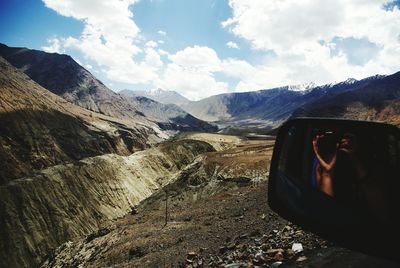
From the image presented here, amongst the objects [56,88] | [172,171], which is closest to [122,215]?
[172,171]

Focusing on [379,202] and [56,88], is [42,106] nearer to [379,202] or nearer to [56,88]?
[379,202]

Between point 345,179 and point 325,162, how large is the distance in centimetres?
27

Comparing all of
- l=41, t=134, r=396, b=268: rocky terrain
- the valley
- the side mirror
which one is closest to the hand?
the side mirror

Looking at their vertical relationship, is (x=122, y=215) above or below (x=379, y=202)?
below

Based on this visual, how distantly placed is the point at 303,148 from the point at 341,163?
66 centimetres

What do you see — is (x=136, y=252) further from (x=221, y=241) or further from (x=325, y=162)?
(x=325, y=162)

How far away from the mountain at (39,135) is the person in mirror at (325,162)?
61566 mm

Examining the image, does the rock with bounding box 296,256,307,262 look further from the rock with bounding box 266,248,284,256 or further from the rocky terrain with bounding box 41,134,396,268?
the rock with bounding box 266,248,284,256

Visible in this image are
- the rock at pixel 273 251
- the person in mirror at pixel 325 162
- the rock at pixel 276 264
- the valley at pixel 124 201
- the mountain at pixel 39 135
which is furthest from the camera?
the mountain at pixel 39 135

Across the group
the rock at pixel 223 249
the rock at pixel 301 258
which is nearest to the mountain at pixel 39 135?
the rock at pixel 223 249

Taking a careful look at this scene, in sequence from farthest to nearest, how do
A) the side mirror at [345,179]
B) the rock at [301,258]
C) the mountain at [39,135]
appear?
the mountain at [39,135] < the rock at [301,258] < the side mirror at [345,179]

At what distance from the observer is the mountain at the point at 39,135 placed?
65.4m

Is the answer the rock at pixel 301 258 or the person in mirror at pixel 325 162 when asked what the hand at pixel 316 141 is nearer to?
the person in mirror at pixel 325 162

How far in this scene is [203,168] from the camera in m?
47.9
